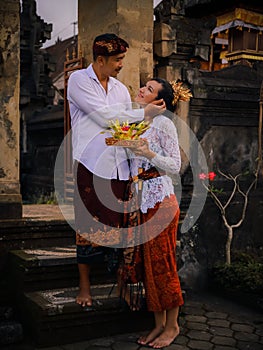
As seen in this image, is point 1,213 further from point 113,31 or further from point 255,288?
point 255,288

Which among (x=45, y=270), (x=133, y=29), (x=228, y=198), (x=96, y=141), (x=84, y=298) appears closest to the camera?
(x=96, y=141)

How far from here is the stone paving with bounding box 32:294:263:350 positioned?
456cm

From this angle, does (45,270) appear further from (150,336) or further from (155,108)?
(155,108)

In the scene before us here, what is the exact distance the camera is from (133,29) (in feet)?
20.4

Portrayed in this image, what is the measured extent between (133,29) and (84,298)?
3338mm

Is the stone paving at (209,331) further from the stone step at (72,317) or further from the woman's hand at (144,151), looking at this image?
the woman's hand at (144,151)

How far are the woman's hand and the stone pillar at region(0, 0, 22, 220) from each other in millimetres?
1745

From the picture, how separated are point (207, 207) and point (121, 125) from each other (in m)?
2.92

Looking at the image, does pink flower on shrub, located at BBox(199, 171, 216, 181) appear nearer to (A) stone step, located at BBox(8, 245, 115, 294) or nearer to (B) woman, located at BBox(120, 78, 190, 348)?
(A) stone step, located at BBox(8, 245, 115, 294)

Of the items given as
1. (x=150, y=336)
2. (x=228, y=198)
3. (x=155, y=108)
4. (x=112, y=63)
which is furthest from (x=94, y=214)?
(x=228, y=198)

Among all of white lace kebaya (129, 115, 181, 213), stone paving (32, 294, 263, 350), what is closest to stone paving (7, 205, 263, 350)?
stone paving (32, 294, 263, 350)

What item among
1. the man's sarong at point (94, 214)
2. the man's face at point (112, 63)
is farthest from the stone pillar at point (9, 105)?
the man's face at point (112, 63)

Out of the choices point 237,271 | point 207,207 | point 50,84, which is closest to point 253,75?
point 207,207

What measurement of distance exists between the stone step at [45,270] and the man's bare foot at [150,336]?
2.87 feet
